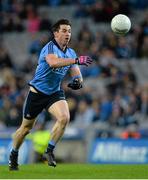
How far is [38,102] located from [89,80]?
932cm

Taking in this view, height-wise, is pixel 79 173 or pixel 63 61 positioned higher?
pixel 63 61

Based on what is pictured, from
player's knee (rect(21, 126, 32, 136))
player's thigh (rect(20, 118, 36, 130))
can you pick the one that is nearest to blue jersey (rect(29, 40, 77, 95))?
player's thigh (rect(20, 118, 36, 130))

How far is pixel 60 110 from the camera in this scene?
540 inches

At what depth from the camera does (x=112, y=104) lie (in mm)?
21312

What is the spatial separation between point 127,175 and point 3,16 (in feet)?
51.8

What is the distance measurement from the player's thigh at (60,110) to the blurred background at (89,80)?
585cm

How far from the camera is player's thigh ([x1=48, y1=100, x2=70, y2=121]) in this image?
13.7 meters

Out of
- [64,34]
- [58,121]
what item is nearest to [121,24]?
[64,34]

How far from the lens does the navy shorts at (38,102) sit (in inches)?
550

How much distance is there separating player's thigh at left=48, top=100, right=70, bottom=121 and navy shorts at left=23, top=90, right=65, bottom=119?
0.31 feet

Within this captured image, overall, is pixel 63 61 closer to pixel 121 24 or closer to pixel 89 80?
pixel 121 24

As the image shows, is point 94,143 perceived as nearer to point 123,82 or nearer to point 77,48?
point 123,82

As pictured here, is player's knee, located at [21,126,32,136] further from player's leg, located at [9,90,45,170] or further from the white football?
the white football

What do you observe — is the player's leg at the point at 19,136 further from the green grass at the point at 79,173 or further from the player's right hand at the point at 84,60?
the player's right hand at the point at 84,60
